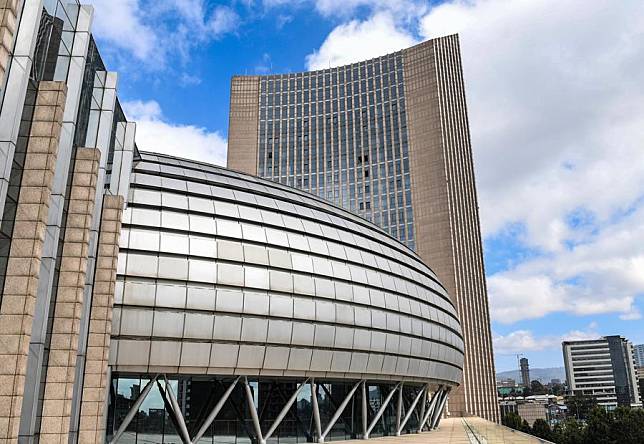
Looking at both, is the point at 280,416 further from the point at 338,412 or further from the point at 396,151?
the point at 396,151

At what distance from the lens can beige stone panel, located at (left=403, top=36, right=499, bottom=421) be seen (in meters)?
95.0

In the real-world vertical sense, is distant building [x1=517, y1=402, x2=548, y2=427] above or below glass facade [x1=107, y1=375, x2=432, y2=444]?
below

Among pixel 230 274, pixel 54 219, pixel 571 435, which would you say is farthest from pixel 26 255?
pixel 571 435

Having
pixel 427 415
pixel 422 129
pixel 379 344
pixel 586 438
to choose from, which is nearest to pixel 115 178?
pixel 379 344

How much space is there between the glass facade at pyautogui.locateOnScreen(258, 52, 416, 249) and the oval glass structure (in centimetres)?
7221

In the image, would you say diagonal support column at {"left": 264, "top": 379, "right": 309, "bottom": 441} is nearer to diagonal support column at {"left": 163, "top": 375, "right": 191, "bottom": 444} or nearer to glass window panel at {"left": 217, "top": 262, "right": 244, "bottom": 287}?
diagonal support column at {"left": 163, "top": 375, "right": 191, "bottom": 444}

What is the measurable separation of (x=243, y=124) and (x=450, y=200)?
47.7m

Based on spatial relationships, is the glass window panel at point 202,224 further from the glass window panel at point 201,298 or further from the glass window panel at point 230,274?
the glass window panel at point 201,298

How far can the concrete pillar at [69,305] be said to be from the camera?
16.5 meters

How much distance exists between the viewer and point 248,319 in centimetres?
2425

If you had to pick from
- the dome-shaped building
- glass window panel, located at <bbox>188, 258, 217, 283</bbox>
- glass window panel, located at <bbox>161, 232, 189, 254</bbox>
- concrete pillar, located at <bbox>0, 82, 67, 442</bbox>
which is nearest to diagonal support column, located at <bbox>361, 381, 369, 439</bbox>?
the dome-shaped building

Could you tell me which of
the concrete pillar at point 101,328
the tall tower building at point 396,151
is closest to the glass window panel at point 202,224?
the concrete pillar at point 101,328

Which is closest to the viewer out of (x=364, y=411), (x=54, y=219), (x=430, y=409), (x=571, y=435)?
(x=54, y=219)

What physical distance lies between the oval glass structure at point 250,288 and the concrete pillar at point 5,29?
11.3 metres
